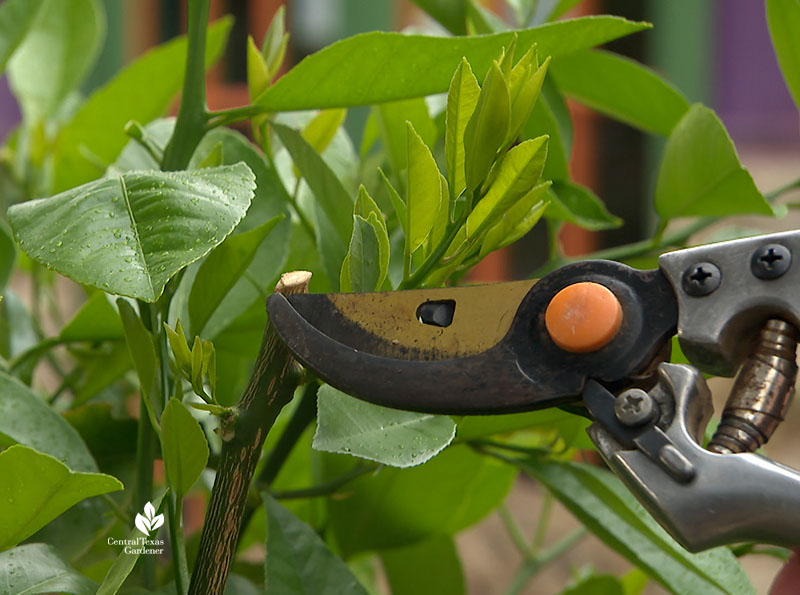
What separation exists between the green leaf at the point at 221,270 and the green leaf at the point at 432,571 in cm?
17

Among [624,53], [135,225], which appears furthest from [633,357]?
[624,53]

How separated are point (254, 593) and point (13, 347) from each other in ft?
0.55

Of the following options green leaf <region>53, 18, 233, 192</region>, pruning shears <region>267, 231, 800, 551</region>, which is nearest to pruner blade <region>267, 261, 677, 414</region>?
pruning shears <region>267, 231, 800, 551</region>

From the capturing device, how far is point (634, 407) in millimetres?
196

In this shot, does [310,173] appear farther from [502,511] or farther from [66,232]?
[502,511]

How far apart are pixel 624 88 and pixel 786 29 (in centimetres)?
6

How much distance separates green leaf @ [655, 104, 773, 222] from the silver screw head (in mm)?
104

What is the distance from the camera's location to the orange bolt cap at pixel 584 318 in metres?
0.21

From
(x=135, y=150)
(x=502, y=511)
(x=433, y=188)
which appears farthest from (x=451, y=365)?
(x=502, y=511)

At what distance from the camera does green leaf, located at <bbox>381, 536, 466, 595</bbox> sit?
1.21 feet

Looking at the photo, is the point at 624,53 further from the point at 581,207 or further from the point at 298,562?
the point at 298,562

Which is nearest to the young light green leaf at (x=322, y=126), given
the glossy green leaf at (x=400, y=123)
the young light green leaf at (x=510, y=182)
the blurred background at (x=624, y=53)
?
the glossy green leaf at (x=400, y=123)

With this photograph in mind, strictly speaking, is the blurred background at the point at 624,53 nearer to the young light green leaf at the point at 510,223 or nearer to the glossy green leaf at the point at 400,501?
the glossy green leaf at the point at 400,501

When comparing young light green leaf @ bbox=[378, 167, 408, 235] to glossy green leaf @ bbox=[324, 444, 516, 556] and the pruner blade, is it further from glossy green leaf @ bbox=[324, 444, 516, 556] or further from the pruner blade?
glossy green leaf @ bbox=[324, 444, 516, 556]
